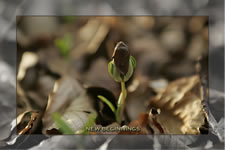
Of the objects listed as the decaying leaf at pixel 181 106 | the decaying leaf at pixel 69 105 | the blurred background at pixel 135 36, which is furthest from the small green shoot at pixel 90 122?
the decaying leaf at pixel 181 106

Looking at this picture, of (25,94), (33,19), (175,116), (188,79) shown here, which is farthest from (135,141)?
(33,19)

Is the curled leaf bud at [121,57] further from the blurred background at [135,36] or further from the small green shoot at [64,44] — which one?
the small green shoot at [64,44]

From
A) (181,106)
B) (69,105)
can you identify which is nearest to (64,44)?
(69,105)

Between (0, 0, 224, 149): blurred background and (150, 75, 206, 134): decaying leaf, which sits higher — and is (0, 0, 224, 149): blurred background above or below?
above

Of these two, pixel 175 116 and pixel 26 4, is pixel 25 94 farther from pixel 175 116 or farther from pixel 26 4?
pixel 175 116

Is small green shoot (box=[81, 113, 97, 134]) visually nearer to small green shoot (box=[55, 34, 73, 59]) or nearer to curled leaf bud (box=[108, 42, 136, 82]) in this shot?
curled leaf bud (box=[108, 42, 136, 82])

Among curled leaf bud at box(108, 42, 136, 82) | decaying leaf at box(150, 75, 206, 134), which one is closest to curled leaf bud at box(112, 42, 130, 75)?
curled leaf bud at box(108, 42, 136, 82)
